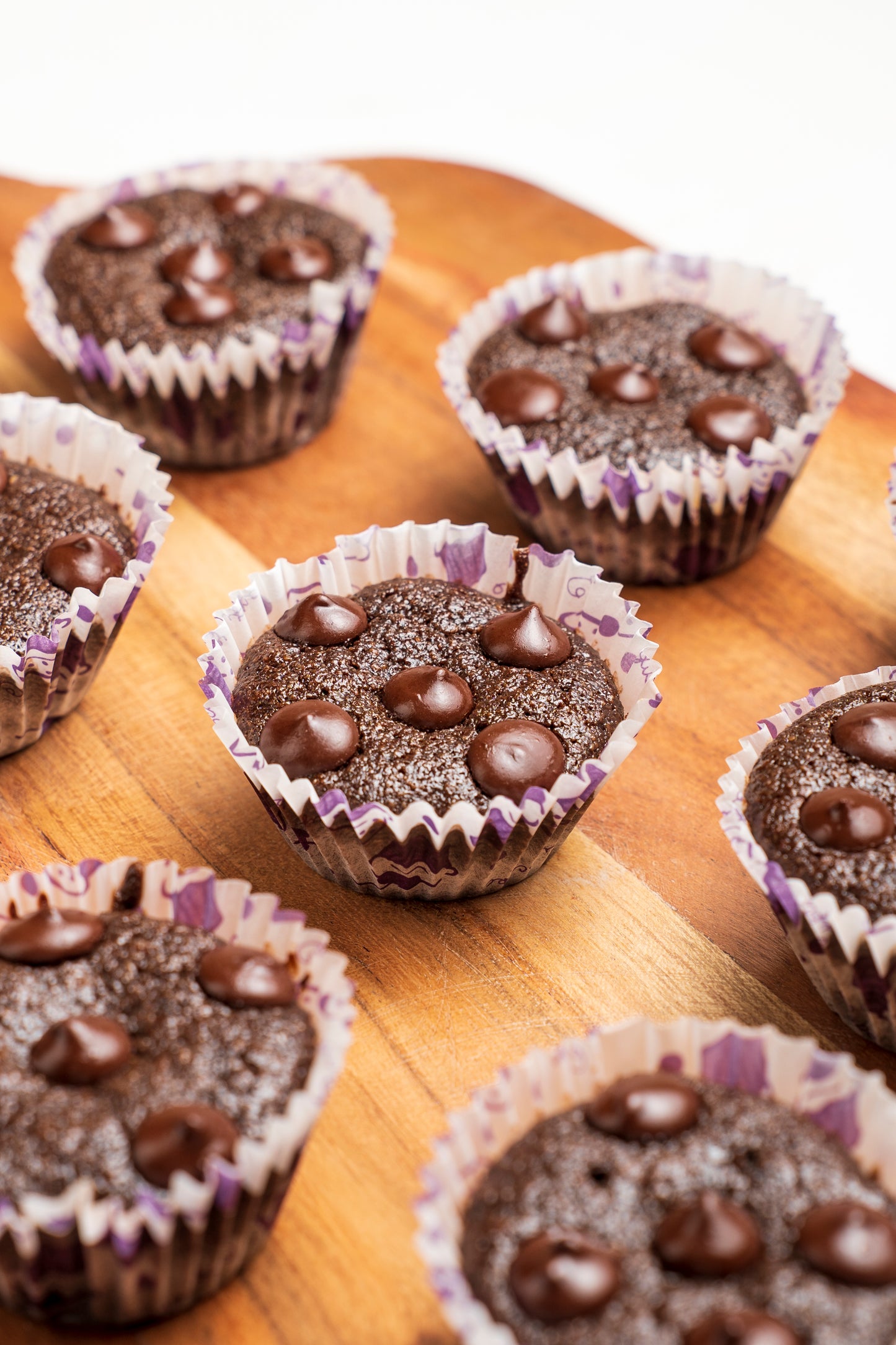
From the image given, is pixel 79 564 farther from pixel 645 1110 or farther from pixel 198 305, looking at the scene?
pixel 645 1110

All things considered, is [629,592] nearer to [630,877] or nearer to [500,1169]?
[630,877]

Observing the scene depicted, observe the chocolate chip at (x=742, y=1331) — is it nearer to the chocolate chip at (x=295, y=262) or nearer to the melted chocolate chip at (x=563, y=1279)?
the melted chocolate chip at (x=563, y=1279)

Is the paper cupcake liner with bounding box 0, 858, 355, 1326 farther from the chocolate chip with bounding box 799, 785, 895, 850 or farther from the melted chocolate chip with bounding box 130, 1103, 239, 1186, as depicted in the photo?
the chocolate chip with bounding box 799, 785, 895, 850

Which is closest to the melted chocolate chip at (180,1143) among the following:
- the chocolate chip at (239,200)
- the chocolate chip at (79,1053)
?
the chocolate chip at (79,1053)

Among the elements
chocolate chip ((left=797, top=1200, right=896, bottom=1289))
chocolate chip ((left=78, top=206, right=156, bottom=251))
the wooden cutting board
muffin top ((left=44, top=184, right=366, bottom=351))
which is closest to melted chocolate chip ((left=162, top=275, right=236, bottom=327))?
muffin top ((left=44, top=184, right=366, bottom=351))

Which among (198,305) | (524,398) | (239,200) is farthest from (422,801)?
(239,200)
